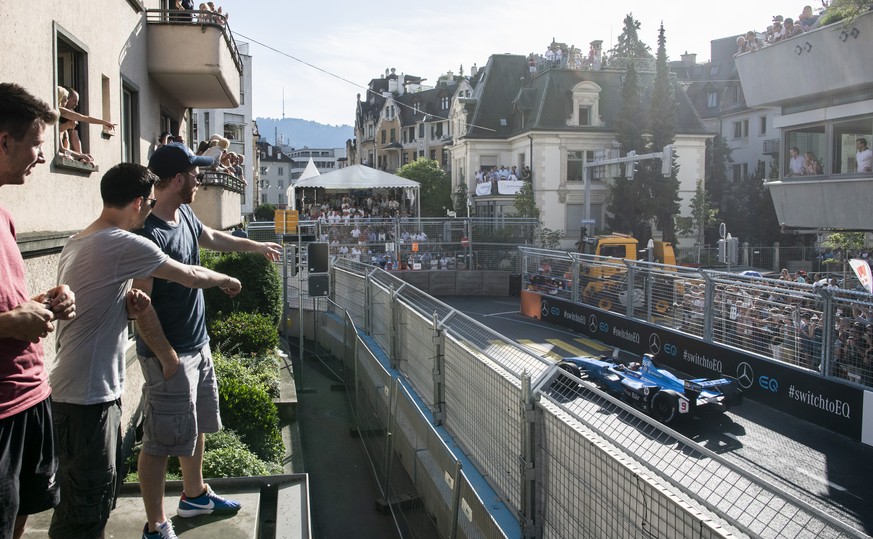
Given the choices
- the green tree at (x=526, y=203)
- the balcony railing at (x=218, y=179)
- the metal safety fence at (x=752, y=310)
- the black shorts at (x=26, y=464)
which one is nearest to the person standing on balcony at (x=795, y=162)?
the metal safety fence at (x=752, y=310)

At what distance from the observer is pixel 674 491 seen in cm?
338

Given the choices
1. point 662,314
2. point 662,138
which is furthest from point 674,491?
point 662,138

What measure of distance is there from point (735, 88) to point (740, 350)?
51.9 m

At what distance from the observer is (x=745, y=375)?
12.3m

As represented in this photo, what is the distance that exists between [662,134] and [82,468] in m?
45.9

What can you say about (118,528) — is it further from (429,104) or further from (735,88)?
(429,104)

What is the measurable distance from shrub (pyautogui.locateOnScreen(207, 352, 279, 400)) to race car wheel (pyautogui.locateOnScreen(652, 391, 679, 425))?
5256 millimetres

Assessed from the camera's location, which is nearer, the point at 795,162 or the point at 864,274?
the point at 864,274

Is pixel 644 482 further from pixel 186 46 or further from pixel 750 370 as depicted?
pixel 186 46

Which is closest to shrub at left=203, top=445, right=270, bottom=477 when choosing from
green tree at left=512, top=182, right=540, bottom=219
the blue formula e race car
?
the blue formula e race car

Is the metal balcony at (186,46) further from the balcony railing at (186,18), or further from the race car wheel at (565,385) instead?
the race car wheel at (565,385)

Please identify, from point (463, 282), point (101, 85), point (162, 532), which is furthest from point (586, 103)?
point (162, 532)

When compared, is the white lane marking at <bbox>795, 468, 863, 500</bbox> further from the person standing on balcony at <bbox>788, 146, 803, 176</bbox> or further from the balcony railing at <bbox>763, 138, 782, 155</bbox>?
the balcony railing at <bbox>763, 138, 782, 155</bbox>

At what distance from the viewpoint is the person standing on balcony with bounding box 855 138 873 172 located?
1640 cm
